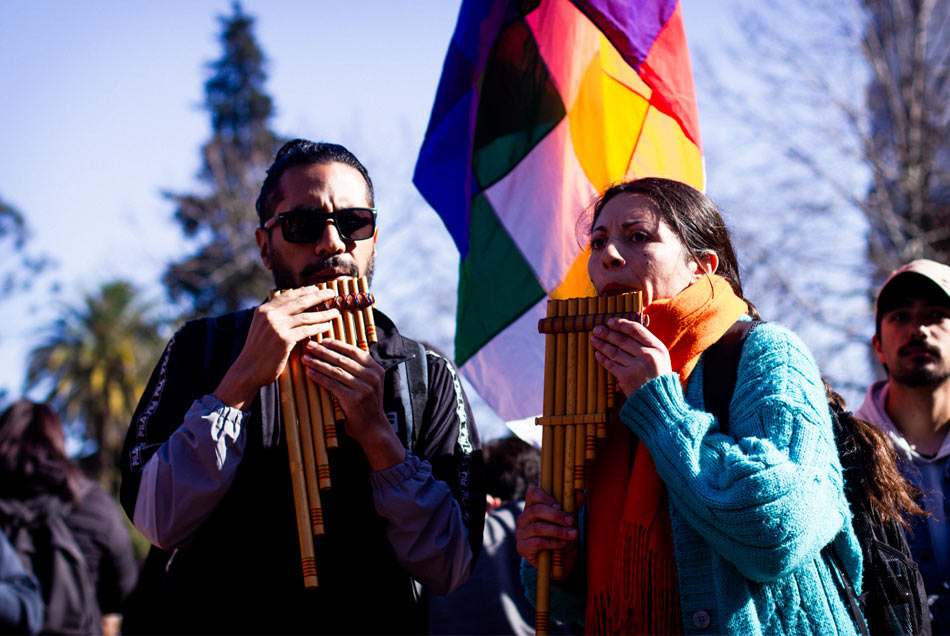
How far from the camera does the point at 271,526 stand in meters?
2.86

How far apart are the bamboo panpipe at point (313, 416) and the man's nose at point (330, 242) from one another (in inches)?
6.8

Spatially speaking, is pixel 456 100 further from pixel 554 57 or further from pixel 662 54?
pixel 662 54

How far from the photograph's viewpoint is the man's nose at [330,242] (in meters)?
3.16

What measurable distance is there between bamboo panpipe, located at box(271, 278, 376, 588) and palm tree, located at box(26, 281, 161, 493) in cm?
2655

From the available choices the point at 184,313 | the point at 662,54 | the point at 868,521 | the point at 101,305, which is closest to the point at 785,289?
the point at 662,54

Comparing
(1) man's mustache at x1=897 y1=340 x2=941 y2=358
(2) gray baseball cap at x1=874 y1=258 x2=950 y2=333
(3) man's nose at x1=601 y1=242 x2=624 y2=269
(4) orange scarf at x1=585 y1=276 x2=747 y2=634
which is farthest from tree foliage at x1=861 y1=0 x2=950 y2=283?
(4) orange scarf at x1=585 y1=276 x2=747 y2=634

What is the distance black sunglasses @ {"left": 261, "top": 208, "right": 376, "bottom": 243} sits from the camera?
3.17 m

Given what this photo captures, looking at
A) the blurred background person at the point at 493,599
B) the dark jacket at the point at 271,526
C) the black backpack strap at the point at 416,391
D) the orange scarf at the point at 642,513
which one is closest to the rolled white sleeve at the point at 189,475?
the dark jacket at the point at 271,526

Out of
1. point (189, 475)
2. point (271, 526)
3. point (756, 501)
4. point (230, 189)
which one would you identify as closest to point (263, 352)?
point (189, 475)

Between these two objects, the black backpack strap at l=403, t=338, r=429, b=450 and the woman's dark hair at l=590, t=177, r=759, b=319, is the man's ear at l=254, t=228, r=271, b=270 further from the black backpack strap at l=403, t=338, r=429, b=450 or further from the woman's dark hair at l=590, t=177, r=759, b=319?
the woman's dark hair at l=590, t=177, r=759, b=319

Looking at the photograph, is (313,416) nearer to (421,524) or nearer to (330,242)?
(421,524)

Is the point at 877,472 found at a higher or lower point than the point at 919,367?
lower

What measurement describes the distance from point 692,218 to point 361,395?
3.77 feet

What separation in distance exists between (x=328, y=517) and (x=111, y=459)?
1072 inches
